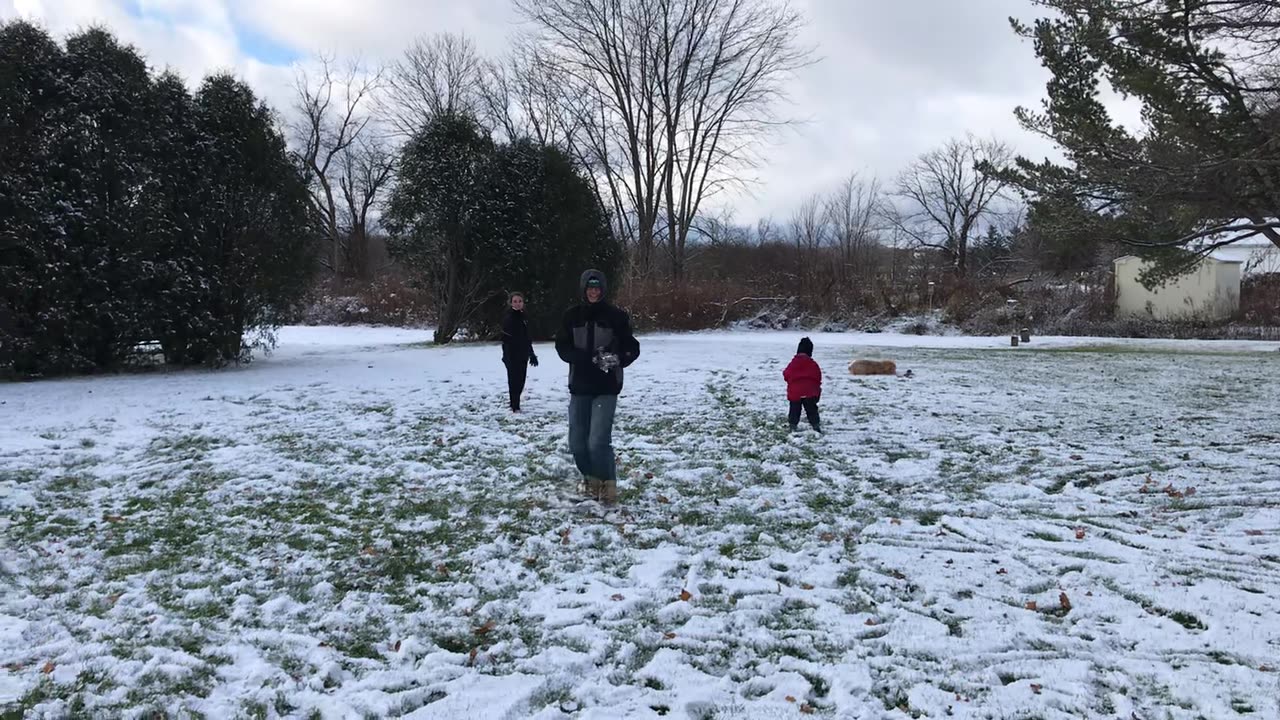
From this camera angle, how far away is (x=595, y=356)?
5.34m

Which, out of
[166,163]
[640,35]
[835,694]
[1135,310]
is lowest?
[835,694]

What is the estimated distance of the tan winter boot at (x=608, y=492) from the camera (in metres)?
5.71

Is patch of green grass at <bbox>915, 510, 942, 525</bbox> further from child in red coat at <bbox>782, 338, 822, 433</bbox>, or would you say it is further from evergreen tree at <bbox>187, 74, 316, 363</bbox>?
evergreen tree at <bbox>187, 74, 316, 363</bbox>

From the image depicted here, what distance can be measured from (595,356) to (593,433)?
607 mm

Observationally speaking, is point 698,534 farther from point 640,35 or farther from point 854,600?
point 640,35

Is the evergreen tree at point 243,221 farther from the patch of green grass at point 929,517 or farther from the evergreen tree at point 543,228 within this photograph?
the patch of green grass at point 929,517

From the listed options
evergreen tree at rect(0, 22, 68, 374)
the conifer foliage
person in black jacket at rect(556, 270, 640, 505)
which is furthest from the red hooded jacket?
evergreen tree at rect(0, 22, 68, 374)

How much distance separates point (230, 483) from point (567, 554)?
132 inches

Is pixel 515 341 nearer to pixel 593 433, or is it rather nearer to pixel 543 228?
pixel 593 433

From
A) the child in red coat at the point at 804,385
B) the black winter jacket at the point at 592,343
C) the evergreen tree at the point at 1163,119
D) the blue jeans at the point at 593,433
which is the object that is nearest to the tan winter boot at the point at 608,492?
the blue jeans at the point at 593,433

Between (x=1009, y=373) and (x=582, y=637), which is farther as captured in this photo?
(x=1009, y=373)

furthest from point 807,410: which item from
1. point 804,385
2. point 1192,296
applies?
point 1192,296

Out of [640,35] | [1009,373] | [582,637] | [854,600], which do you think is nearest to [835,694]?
[854,600]

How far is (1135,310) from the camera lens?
2981cm
